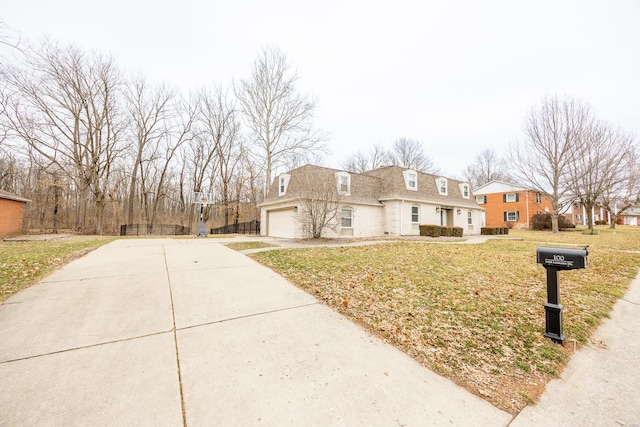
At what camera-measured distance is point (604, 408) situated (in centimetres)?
187

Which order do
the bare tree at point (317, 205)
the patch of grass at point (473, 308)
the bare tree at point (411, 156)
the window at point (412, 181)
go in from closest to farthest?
the patch of grass at point (473, 308) < the bare tree at point (317, 205) < the window at point (412, 181) < the bare tree at point (411, 156)

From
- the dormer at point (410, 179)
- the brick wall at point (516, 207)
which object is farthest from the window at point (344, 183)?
the brick wall at point (516, 207)

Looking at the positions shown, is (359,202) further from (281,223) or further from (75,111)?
(75,111)

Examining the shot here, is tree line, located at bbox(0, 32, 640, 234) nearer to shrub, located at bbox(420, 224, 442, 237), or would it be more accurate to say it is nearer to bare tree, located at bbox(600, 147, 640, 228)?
bare tree, located at bbox(600, 147, 640, 228)

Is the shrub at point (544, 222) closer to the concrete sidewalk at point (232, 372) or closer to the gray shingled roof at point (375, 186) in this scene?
the gray shingled roof at point (375, 186)

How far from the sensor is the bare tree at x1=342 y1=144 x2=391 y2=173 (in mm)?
37969

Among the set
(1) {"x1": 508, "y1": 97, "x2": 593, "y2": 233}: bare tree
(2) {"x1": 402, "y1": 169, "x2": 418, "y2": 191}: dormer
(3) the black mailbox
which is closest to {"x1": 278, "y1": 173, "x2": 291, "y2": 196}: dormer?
(2) {"x1": 402, "y1": 169, "x2": 418, "y2": 191}: dormer

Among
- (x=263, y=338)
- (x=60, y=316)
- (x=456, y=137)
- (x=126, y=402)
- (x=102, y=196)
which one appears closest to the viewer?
(x=126, y=402)

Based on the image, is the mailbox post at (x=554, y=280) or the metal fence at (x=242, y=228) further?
the metal fence at (x=242, y=228)

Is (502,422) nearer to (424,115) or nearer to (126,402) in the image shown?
Answer: (126,402)

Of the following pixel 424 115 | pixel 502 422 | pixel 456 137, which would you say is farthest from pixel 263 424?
pixel 456 137

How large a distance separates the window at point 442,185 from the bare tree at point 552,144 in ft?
24.5

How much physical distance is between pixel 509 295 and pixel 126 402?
5493mm

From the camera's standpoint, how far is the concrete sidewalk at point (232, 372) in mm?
1702
